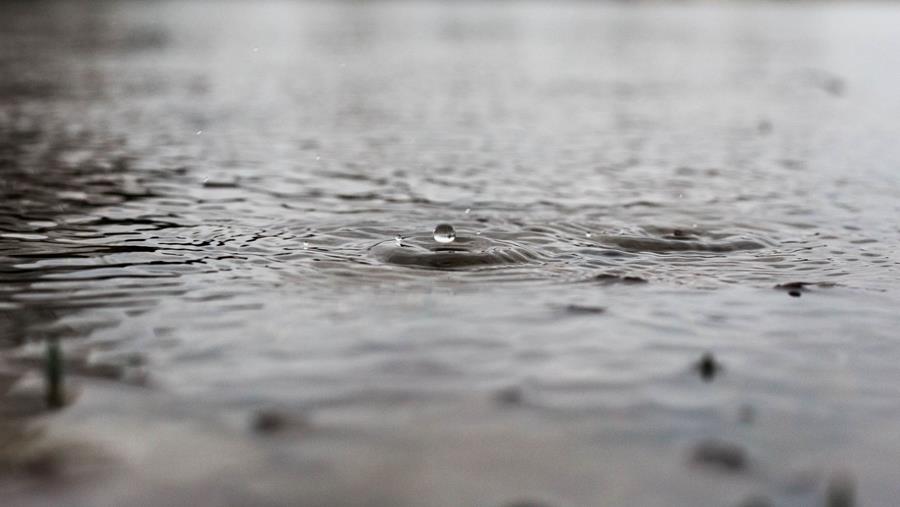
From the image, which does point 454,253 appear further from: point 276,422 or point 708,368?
point 276,422

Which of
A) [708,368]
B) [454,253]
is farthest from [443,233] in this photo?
[708,368]

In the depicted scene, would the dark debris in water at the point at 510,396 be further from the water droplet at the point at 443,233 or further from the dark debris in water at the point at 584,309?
the water droplet at the point at 443,233

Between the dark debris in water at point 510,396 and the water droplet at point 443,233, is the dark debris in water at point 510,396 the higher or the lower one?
the lower one

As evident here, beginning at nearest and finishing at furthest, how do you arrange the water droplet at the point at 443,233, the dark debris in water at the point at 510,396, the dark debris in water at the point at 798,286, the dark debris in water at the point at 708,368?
the dark debris in water at the point at 510,396, the dark debris in water at the point at 708,368, the dark debris in water at the point at 798,286, the water droplet at the point at 443,233

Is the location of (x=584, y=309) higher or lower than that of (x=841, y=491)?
lower

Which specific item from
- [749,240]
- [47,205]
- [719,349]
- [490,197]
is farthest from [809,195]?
[47,205]

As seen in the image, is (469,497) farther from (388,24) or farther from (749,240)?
(388,24)

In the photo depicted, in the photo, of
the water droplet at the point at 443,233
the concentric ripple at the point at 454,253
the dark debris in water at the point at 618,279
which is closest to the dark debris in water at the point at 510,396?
the dark debris in water at the point at 618,279

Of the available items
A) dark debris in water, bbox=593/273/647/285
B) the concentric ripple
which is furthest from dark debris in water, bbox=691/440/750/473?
the concentric ripple
